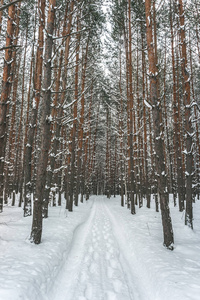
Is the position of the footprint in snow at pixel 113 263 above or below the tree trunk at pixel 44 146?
below

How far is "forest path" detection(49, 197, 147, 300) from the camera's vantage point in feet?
9.50

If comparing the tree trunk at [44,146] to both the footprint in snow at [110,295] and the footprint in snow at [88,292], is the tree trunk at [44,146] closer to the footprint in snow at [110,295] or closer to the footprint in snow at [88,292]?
the footprint in snow at [88,292]

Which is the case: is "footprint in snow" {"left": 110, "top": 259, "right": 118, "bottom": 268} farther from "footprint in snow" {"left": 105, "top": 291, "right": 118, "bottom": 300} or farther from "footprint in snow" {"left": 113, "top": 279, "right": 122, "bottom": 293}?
"footprint in snow" {"left": 105, "top": 291, "right": 118, "bottom": 300}

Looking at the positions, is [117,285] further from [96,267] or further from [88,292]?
[96,267]

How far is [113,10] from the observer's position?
10.6 metres

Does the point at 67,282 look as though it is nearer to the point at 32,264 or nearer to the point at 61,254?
the point at 32,264

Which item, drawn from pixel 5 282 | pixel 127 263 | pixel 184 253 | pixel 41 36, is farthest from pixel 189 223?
pixel 41 36

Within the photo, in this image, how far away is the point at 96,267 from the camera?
3789mm

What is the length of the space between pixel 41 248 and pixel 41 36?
8.24 metres

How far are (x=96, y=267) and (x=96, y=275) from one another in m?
0.33

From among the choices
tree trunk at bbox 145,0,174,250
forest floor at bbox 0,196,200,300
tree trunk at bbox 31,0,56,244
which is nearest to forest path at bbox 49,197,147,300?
forest floor at bbox 0,196,200,300

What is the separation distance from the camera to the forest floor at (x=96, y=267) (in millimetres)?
2768

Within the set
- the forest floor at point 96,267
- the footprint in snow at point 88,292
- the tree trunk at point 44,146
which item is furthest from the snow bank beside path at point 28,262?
the footprint in snow at point 88,292

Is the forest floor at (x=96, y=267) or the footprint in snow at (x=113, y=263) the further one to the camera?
the footprint in snow at (x=113, y=263)
